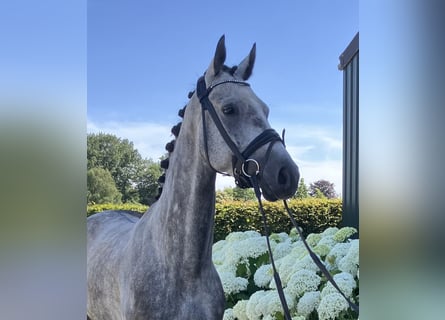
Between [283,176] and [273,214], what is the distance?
1346mm

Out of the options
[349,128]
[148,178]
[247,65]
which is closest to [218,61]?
[247,65]

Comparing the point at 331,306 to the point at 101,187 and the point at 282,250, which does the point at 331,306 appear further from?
the point at 101,187

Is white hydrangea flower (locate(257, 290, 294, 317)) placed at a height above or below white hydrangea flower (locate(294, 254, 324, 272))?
below

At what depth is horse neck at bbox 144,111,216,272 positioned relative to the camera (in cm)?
143

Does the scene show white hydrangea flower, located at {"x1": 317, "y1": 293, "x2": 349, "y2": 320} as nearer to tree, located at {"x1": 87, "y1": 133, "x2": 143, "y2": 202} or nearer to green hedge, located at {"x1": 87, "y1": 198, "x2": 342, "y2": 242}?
green hedge, located at {"x1": 87, "y1": 198, "x2": 342, "y2": 242}

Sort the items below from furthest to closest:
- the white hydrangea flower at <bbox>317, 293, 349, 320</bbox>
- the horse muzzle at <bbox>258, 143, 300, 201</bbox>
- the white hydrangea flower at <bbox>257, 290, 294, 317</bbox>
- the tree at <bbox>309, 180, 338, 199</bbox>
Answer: the white hydrangea flower at <bbox>257, 290, 294, 317</bbox>, the tree at <bbox>309, 180, 338, 199</bbox>, the white hydrangea flower at <bbox>317, 293, 349, 320</bbox>, the horse muzzle at <bbox>258, 143, 300, 201</bbox>

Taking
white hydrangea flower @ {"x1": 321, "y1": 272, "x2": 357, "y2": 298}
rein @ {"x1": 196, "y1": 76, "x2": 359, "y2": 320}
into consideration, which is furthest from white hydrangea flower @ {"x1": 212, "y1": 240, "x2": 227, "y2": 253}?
rein @ {"x1": 196, "y1": 76, "x2": 359, "y2": 320}

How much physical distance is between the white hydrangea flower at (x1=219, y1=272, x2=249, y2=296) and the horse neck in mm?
894

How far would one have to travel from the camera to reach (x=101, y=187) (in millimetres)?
2205
